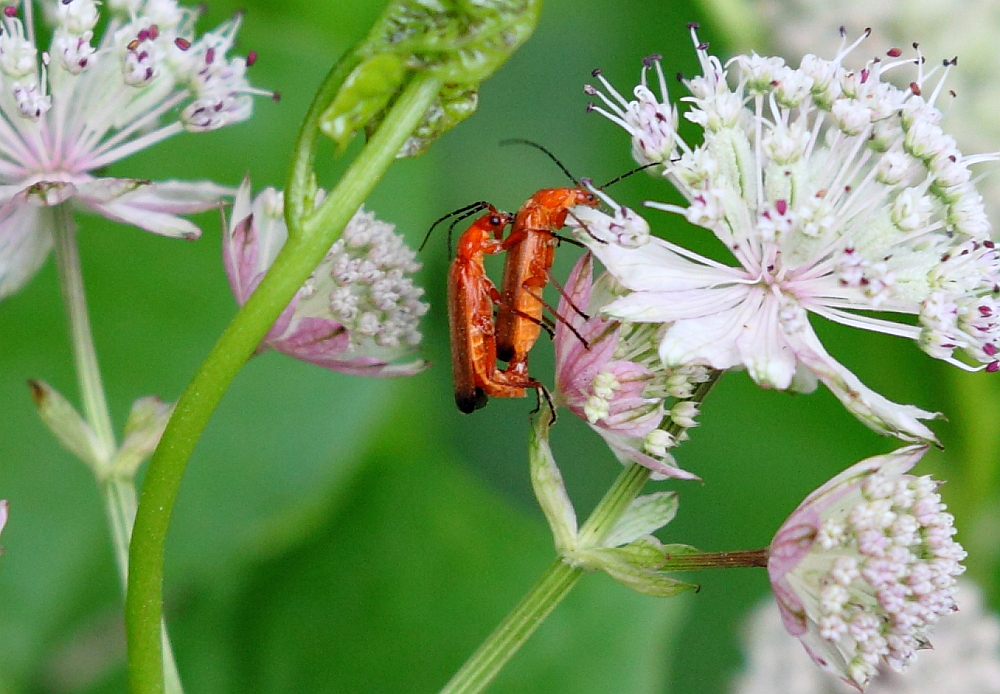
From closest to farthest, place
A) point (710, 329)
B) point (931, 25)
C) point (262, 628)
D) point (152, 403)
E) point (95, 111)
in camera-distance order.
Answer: point (710, 329)
point (152, 403)
point (95, 111)
point (262, 628)
point (931, 25)

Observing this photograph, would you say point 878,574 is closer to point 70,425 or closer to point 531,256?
point 531,256

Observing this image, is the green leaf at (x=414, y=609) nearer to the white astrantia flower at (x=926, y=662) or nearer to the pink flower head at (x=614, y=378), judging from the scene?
the white astrantia flower at (x=926, y=662)

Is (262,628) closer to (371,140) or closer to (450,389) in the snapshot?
(450,389)

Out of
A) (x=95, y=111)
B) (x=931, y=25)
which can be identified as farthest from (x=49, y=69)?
(x=931, y=25)

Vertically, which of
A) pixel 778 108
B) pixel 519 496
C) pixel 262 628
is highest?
pixel 778 108

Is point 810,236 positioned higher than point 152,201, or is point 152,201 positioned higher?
point 810,236

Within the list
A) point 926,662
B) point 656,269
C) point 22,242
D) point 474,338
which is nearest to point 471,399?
point 474,338

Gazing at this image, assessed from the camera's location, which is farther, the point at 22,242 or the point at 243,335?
the point at 22,242
